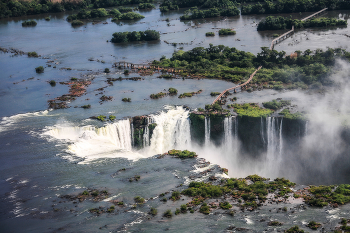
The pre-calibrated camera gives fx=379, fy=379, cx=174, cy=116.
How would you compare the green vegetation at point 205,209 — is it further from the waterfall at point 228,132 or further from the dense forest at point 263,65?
the dense forest at point 263,65

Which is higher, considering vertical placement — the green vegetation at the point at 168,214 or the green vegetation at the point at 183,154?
the green vegetation at the point at 183,154

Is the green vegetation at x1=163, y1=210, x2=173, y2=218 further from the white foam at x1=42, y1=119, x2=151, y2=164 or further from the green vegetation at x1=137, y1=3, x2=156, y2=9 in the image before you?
the green vegetation at x1=137, y1=3, x2=156, y2=9

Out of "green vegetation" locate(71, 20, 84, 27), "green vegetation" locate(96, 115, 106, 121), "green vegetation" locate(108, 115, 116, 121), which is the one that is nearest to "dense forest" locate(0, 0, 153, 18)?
"green vegetation" locate(71, 20, 84, 27)

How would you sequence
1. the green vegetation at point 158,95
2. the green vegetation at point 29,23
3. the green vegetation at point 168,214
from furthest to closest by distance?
the green vegetation at point 29,23 < the green vegetation at point 158,95 < the green vegetation at point 168,214

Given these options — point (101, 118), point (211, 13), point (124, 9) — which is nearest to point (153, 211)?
point (101, 118)

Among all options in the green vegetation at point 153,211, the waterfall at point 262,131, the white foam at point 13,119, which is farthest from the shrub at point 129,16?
the green vegetation at point 153,211
